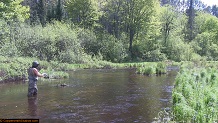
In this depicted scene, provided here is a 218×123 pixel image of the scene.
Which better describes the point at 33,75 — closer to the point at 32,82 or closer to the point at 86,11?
the point at 32,82

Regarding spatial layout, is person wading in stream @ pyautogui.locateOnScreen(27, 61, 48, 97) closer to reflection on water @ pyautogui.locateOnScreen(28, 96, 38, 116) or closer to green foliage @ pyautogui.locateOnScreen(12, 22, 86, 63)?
reflection on water @ pyautogui.locateOnScreen(28, 96, 38, 116)

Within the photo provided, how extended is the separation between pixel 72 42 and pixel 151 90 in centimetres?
2793

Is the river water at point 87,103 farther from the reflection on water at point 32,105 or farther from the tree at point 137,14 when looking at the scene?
the tree at point 137,14

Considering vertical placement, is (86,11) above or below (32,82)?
above

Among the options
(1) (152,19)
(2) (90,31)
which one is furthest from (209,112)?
(1) (152,19)

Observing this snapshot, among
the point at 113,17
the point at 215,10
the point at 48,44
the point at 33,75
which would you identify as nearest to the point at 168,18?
the point at 113,17

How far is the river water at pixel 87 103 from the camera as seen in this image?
45.5ft

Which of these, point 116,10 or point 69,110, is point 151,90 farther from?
point 116,10

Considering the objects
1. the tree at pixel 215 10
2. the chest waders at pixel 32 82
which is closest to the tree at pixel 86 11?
the chest waders at pixel 32 82

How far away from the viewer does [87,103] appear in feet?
56.6

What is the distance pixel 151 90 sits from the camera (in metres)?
22.3

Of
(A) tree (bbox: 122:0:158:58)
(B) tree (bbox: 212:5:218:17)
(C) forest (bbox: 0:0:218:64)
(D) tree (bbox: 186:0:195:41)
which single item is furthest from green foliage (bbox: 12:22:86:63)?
(B) tree (bbox: 212:5:218:17)

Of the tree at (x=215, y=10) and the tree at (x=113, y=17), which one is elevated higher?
the tree at (x=215, y=10)

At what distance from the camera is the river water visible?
13.9m
